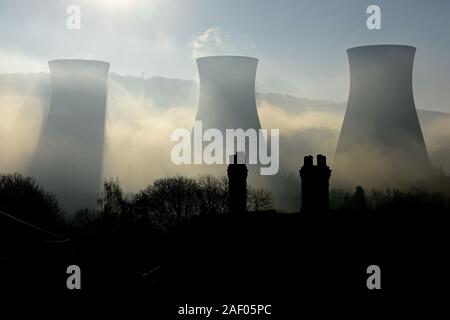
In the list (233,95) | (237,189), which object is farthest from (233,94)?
(237,189)

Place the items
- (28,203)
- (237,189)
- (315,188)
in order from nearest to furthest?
(315,188) → (237,189) → (28,203)

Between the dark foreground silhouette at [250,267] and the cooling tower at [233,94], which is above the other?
the cooling tower at [233,94]

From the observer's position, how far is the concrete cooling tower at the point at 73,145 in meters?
37.1

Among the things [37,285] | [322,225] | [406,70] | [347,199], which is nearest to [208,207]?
[347,199]

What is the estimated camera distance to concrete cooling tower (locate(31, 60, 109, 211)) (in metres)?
37.1

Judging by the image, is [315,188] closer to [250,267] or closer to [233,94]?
[250,267]

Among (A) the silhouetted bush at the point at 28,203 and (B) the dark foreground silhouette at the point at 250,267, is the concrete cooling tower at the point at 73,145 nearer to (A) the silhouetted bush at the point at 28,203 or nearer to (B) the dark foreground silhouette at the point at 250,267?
(A) the silhouetted bush at the point at 28,203

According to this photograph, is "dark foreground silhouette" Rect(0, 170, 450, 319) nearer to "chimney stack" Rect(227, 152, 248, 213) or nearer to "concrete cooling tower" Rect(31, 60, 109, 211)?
"chimney stack" Rect(227, 152, 248, 213)

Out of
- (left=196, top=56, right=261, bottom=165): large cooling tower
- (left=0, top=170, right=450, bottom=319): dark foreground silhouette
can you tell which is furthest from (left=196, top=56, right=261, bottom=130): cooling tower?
(left=0, top=170, right=450, bottom=319): dark foreground silhouette

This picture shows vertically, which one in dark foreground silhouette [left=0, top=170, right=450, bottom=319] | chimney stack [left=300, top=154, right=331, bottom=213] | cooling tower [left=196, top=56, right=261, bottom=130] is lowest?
dark foreground silhouette [left=0, top=170, right=450, bottom=319]

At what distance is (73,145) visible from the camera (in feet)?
131

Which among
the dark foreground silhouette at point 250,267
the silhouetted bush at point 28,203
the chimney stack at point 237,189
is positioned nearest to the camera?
the dark foreground silhouette at point 250,267

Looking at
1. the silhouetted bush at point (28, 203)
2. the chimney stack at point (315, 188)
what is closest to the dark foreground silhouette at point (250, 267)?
the chimney stack at point (315, 188)
